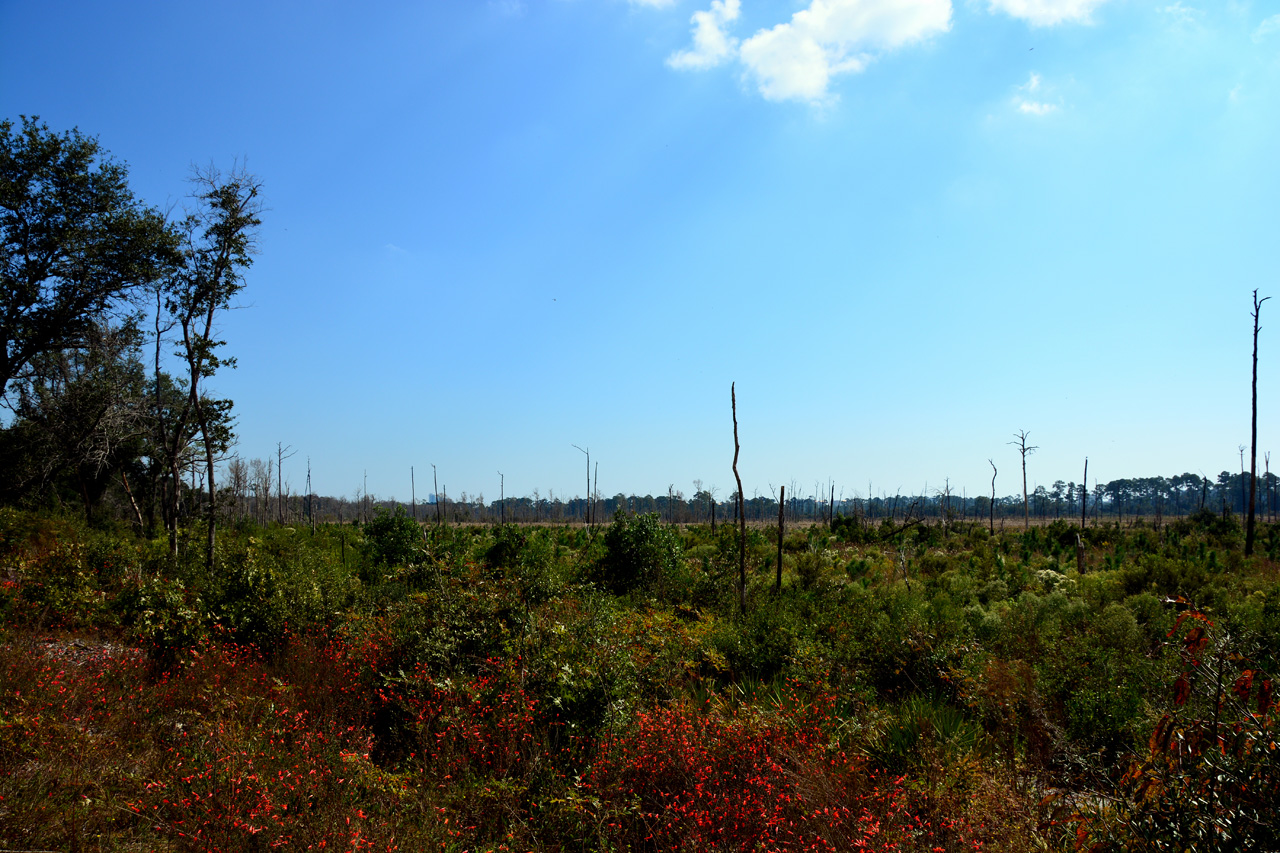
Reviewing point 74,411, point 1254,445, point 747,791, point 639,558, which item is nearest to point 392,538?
point 639,558

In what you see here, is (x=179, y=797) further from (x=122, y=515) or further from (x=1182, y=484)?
(x=1182, y=484)

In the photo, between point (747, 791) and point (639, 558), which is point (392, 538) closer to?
point (639, 558)

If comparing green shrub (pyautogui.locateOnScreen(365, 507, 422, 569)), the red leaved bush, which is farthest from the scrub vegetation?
green shrub (pyautogui.locateOnScreen(365, 507, 422, 569))

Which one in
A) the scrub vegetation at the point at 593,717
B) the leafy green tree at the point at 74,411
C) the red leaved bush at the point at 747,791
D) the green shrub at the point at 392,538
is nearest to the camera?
the scrub vegetation at the point at 593,717

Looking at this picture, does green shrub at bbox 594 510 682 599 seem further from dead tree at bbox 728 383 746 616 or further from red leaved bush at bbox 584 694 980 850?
red leaved bush at bbox 584 694 980 850

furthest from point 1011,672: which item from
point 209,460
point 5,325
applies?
point 5,325

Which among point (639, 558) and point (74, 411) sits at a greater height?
point (74, 411)

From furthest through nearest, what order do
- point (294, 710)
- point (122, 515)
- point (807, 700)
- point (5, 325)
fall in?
point (122, 515)
point (5, 325)
point (807, 700)
point (294, 710)

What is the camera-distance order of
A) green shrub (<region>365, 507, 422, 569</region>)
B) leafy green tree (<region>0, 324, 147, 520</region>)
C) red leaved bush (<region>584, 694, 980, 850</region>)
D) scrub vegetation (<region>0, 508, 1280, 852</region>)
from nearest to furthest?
1. scrub vegetation (<region>0, 508, 1280, 852</region>)
2. red leaved bush (<region>584, 694, 980, 850</region>)
3. green shrub (<region>365, 507, 422, 569</region>)
4. leafy green tree (<region>0, 324, 147, 520</region>)

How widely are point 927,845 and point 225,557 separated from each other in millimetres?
9944

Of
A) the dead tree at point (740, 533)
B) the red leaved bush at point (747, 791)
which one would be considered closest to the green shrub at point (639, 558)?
the dead tree at point (740, 533)

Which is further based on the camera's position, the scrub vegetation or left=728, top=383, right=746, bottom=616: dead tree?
left=728, top=383, right=746, bottom=616: dead tree

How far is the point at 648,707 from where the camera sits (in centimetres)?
705

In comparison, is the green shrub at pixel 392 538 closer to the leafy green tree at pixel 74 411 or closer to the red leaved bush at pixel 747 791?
the leafy green tree at pixel 74 411
